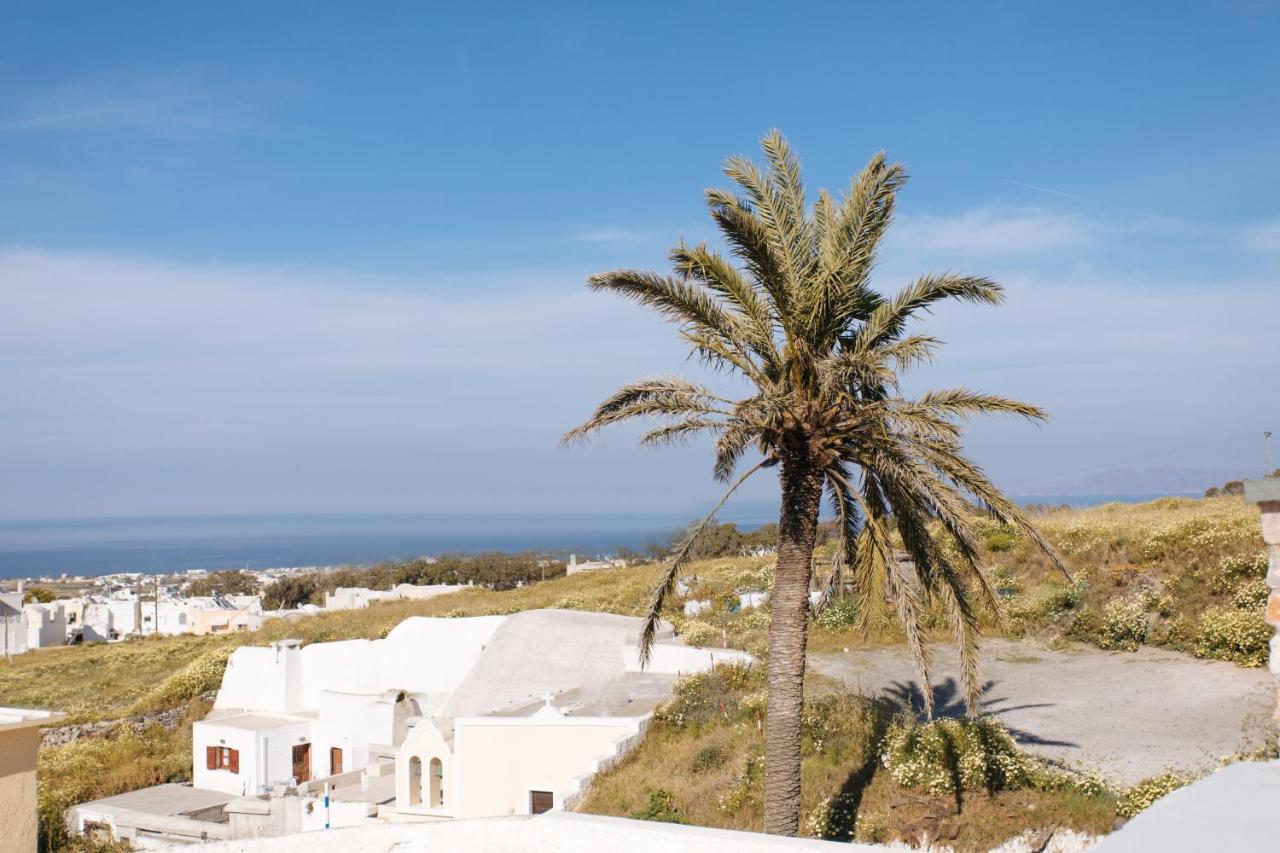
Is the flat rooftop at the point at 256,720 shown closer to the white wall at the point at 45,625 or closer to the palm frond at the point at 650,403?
the palm frond at the point at 650,403

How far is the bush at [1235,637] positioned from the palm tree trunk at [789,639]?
10990mm

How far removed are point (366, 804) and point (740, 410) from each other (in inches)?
417

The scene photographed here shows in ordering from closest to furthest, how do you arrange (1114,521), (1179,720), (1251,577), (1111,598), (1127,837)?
1. (1127,837)
2. (1179,720)
3. (1251,577)
4. (1111,598)
5. (1114,521)

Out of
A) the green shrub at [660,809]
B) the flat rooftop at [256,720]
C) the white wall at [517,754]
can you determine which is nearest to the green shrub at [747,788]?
the green shrub at [660,809]

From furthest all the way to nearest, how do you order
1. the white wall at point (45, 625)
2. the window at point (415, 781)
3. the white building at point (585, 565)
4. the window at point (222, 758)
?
the white building at point (585, 565), the white wall at point (45, 625), the window at point (222, 758), the window at point (415, 781)

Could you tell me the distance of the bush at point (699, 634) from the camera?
21.9 metres

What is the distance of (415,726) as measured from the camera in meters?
16.0

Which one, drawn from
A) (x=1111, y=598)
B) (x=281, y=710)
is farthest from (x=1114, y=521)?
(x=281, y=710)

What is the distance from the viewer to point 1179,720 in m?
13.7

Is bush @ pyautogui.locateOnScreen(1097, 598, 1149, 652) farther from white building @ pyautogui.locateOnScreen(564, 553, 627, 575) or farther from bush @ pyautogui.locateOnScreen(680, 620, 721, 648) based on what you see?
white building @ pyautogui.locateOnScreen(564, 553, 627, 575)

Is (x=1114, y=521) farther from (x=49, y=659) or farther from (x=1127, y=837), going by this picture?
(x=49, y=659)

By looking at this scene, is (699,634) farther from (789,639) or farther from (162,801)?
(789,639)

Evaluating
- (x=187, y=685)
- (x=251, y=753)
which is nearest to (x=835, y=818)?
(x=251, y=753)

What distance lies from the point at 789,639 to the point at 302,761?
16.9m
